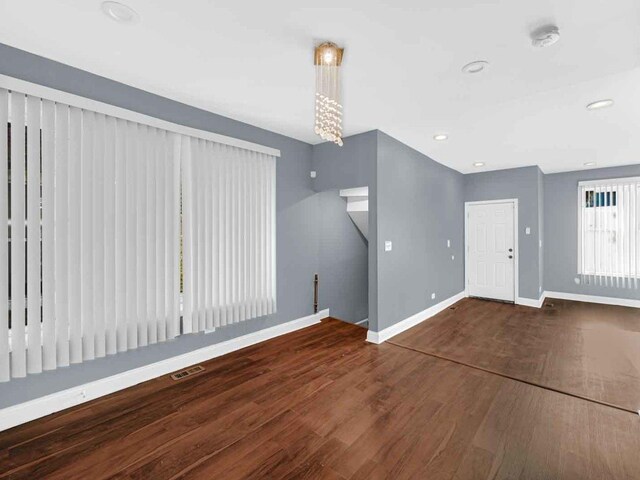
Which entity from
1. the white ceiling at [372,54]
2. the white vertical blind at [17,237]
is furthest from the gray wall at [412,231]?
the white vertical blind at [17,237]

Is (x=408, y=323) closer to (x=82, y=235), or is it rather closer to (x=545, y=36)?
(x=545, y=36)

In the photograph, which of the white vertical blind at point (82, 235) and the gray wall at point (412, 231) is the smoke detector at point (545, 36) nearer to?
the gray wall at point (412, 231)

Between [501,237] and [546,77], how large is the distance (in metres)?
4.27

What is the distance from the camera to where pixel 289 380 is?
283cm

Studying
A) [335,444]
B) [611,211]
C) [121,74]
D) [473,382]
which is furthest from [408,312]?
[611,211]

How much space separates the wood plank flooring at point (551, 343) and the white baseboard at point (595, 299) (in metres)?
0.25

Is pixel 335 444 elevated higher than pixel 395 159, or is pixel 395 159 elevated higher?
pixel 395 159

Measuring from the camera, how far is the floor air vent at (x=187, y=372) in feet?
9.48

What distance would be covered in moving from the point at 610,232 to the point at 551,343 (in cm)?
359

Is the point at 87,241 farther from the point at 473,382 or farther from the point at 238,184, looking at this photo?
the point at 473,382

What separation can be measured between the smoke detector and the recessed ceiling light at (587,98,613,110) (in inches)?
60.7

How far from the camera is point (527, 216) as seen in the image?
5.76 meters

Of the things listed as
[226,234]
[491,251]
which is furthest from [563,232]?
[226,234]

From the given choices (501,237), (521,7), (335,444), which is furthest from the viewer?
(501,237)
